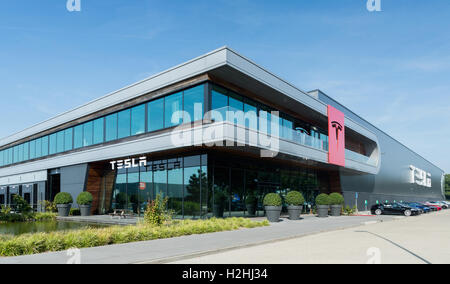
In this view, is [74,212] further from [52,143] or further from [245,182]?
[245,182]

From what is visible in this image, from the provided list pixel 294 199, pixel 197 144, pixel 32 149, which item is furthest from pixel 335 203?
pixel 32 149

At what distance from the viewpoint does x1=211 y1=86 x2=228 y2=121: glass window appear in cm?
2212

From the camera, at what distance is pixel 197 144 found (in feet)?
69.4

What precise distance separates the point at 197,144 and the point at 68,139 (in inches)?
726

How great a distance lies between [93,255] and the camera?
34.8 ft

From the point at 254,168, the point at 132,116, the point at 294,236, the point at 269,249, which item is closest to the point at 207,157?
the point at 254,168

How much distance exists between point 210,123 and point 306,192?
1712cm

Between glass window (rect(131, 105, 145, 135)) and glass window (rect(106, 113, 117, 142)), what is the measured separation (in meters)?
2.41

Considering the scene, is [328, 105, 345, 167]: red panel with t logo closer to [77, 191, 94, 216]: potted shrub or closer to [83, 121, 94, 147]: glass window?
[77, 191, 94, 216]: potted shrub

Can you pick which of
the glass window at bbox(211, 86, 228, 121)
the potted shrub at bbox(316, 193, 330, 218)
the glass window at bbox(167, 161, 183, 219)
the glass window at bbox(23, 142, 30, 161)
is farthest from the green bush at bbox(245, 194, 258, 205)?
the glass window at bbox(23, 142, 30, 161)

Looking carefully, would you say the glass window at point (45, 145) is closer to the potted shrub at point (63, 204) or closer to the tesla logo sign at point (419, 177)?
the potted shrub at point (63, 204)

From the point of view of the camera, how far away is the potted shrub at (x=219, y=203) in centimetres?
2366

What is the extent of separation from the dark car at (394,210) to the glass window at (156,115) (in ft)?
81.0
